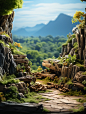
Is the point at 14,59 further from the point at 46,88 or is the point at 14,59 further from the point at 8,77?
the point at 46,88

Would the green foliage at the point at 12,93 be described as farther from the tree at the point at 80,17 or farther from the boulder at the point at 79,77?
the tree at the point at 80,17

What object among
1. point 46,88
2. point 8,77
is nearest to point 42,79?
point 46,88

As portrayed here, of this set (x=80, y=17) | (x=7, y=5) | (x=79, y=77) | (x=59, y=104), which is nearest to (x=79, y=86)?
(x=79, y=77)

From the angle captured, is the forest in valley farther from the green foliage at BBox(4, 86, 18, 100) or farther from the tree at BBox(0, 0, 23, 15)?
the green foliage at BBox(4, 86, 18, 100)

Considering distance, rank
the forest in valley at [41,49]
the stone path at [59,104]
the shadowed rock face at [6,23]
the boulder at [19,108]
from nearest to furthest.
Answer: the boulder at [19,108], the stone path at [59,104], the shadowed rock face at [6,23], the forest in valley at [41,49]

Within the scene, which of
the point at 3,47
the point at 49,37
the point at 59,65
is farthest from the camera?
the point at 49,37

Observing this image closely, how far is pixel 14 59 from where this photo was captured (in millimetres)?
14156

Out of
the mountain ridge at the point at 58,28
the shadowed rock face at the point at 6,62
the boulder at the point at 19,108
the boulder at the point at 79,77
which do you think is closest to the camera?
the boulder at the point at 19,108

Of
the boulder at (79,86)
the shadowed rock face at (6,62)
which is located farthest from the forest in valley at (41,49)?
the shadowed rock face at (6,62)

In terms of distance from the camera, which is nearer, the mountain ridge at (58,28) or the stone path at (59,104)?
the stone path at (59,104)

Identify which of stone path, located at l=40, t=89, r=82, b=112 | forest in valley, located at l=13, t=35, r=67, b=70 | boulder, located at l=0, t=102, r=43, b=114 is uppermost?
boulder, located at l=0, t=102, r=43, b=114

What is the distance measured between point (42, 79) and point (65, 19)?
75.7 metres

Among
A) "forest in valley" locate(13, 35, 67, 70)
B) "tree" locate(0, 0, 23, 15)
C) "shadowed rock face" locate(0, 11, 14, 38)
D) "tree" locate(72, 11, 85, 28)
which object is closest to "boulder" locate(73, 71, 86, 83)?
"tree" locate(72, 11, 85, 28)

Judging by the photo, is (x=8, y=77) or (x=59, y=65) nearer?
(x=8, y=77)
